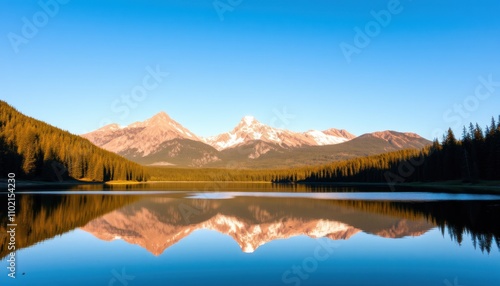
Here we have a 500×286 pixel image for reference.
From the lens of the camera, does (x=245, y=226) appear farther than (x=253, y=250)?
Yes

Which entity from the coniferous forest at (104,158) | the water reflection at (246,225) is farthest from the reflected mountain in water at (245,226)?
the coniferous forest at (104,158)

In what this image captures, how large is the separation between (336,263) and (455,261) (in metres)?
7.02

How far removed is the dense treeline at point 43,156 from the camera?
4744 inches

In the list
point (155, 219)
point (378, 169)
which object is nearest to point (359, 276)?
point (155, 219)

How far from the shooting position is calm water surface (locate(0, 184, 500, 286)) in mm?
19016

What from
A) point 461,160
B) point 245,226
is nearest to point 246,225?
point 245,226

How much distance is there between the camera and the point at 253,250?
26688 mm

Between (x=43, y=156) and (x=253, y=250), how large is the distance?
135869mm

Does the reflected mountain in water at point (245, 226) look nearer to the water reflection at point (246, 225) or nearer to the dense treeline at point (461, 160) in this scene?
the water reflection at point (246, 225)

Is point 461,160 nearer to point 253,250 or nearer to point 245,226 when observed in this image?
point 245,226

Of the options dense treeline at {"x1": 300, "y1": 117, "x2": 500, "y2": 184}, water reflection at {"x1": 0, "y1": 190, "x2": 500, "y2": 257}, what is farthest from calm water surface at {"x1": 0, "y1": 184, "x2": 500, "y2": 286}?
dense treeline at {"x1": 300, "y1": 117, "x2": 500, "y2": 184}

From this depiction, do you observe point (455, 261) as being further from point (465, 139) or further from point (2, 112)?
point (2, 112)

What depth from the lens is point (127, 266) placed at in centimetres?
2159

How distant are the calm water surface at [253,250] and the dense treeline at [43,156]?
9253 cm
